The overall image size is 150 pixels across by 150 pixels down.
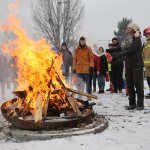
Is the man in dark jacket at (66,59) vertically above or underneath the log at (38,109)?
above

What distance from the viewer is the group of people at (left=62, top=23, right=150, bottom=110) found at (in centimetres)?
853

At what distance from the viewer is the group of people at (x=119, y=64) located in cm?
853

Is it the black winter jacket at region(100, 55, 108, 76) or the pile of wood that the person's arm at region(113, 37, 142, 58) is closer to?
the pile of wood

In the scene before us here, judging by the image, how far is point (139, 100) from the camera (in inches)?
342

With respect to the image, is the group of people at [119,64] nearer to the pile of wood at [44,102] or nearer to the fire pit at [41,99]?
the fire pit at [41,99]

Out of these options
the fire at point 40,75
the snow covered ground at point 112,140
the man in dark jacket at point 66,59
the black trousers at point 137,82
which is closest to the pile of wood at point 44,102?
the fire at point 40,75

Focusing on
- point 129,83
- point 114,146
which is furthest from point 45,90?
point 129,83

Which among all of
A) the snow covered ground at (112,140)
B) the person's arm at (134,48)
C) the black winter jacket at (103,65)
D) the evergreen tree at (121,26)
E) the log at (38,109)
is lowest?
the snow covered ground at (112,140)

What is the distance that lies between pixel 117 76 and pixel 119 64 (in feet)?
1.52

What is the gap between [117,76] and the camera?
41.8 ft

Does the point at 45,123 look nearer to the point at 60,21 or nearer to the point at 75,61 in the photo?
the point at 75,61

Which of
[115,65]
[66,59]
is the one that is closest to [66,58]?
[66,59]

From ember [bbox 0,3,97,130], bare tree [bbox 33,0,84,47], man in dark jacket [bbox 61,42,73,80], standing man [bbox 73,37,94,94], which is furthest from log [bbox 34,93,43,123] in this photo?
bare tree [bbox 33,0,84,47]

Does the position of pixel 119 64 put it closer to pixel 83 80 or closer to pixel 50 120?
pixel 83 80
